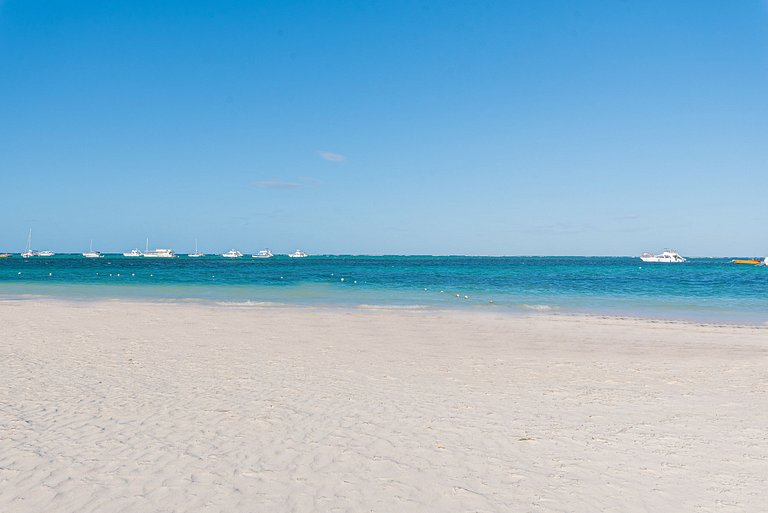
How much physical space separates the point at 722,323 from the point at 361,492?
74.3 feet

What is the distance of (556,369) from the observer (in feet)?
41.5

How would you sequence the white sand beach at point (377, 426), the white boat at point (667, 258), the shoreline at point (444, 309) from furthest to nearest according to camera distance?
the white boat at point (667, 258) → the shoreline at point (444, 309) → the white sand beach at point (377, 426)

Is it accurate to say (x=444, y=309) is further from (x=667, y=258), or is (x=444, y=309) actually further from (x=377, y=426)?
(x=667, y=258)

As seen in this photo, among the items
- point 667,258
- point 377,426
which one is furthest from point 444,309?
point 667,258

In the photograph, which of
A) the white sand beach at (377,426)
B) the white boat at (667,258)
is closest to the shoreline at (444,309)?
the white sand beach at (377,426)

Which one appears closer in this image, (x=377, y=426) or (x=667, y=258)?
(x=377, y=426)

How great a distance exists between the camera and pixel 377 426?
26.6ft

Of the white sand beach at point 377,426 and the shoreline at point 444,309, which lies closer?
the white sand beach at point 377,426

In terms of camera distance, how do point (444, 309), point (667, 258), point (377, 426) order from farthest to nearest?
point (667, 258), point (444, 309), point (377, 426)

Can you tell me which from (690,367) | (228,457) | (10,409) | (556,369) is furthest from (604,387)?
(10,409)

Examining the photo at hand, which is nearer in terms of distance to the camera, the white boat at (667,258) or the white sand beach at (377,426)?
the white sand beach at (377,426)

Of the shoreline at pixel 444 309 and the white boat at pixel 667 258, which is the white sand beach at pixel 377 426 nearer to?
the shoreline at pixel 444 309

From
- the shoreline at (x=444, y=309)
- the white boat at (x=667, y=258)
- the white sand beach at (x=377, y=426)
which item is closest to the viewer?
the white sand beach at (x=377, y=426)

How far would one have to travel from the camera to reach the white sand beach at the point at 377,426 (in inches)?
228
